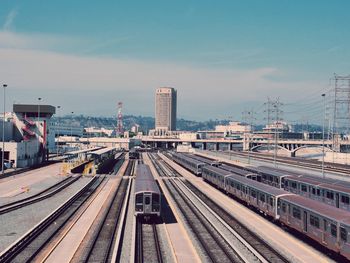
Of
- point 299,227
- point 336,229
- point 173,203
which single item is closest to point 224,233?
point 299,227

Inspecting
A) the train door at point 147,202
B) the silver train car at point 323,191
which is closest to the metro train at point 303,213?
the silver train car at point 323,191

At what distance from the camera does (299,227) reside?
28.6 metres

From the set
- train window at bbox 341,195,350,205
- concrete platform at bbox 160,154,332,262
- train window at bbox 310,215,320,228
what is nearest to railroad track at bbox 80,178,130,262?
concrete platform at bbox 160,154,332,262

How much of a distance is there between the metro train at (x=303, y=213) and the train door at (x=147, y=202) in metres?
8.89

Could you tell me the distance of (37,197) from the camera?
5041cm

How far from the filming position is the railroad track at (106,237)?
25.2 metres

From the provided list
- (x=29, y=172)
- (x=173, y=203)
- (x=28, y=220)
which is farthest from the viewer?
(x=29, y=172)

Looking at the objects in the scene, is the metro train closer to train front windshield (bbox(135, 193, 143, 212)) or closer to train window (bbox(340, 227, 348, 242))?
train window (bbox(340, 227, 348, 242))

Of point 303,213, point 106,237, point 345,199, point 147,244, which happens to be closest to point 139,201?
point 106,237

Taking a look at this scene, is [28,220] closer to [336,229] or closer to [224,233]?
[224,233]

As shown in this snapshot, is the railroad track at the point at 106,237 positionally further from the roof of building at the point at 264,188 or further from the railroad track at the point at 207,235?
the roof of building at the point at 264,188

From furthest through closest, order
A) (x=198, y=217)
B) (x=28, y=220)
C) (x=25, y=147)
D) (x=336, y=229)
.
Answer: (x=25, y=147), (x=198, y=217), (x=28, y=220), (x=336, y=229)

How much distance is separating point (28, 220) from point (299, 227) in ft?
67.5

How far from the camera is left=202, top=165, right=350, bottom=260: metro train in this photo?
2320cm
